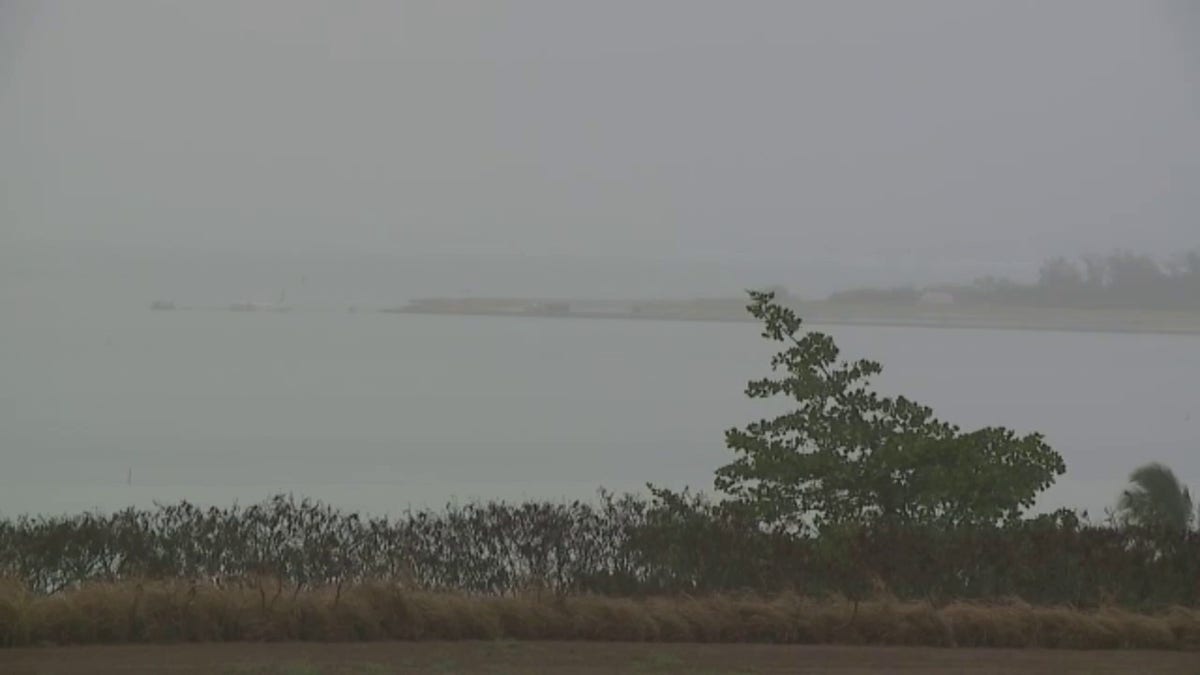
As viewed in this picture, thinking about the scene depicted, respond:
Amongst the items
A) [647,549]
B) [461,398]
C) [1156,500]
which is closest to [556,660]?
[647,549]

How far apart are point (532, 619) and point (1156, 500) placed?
18.1ft

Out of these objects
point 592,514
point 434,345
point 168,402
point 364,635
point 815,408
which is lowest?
point 364,635

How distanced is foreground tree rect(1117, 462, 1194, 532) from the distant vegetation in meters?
0.10

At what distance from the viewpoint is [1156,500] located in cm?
1113

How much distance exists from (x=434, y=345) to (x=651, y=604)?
16.0 metres

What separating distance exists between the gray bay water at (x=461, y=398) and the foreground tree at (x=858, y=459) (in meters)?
3.90

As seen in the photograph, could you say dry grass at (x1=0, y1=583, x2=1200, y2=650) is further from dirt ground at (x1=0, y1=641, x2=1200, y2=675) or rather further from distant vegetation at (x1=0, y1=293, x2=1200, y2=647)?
dirt ground at (x1=0, y1=641, x2=1200, y2=675)

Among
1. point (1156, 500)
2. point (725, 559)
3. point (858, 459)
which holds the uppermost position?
point (858, 459)

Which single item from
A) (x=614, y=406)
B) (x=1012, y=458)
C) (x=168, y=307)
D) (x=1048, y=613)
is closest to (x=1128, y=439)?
(x=614, y=406)

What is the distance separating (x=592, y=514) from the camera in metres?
9.27

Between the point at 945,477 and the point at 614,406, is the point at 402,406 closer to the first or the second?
the point at 614,406

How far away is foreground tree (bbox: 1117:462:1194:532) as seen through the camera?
10766mm

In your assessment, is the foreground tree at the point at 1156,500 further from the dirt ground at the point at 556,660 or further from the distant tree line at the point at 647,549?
the dirt ground at the point at 556,660

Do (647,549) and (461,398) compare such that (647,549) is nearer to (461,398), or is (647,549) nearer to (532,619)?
(532,619)
